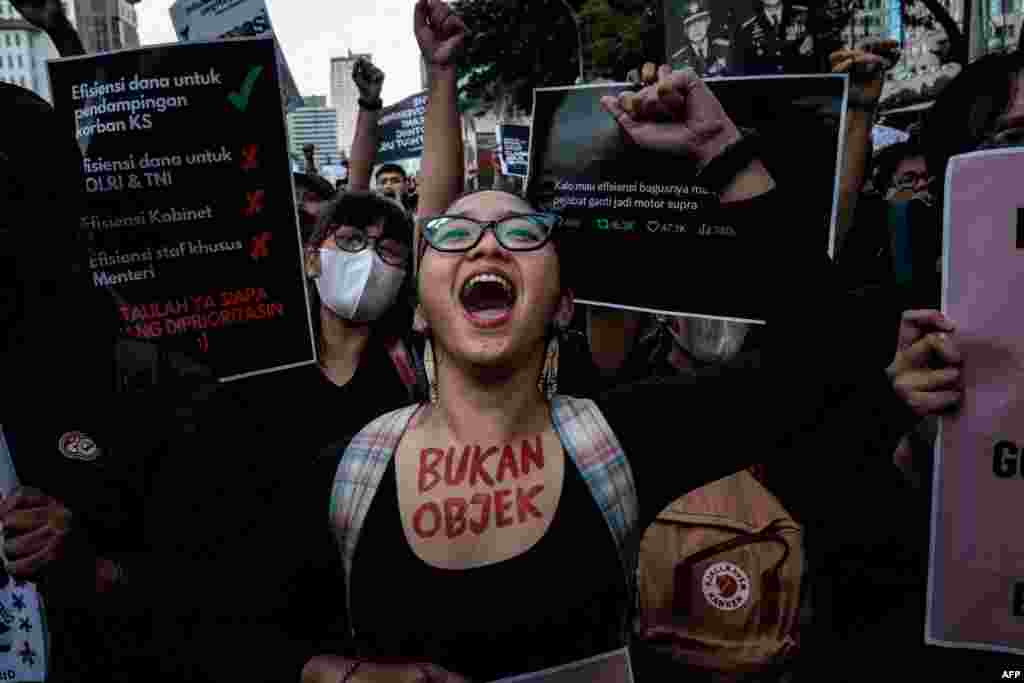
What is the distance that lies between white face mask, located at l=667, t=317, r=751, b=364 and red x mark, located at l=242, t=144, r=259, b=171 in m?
1.47

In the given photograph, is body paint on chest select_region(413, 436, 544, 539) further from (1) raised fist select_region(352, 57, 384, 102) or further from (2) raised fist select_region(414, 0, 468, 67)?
(1) raised fist select_region(352, 57, 384, 102)

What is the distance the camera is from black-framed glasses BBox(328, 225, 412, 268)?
3627 millimetres

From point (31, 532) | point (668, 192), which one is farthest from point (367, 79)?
point (31, 532)

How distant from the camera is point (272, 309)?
3143 mm

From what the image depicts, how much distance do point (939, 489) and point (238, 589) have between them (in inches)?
56.0

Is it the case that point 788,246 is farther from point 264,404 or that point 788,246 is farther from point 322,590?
point 264,404

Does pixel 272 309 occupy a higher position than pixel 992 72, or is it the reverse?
pixel 992 72

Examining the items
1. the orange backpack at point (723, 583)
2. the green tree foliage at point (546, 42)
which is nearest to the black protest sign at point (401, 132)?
the orange backpack at point (723, 583)

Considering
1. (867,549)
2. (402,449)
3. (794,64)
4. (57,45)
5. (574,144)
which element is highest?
(794,64)

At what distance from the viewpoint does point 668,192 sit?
285 centimetres

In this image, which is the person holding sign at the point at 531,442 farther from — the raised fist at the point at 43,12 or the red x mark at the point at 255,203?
the raised fist at the point at 43,12

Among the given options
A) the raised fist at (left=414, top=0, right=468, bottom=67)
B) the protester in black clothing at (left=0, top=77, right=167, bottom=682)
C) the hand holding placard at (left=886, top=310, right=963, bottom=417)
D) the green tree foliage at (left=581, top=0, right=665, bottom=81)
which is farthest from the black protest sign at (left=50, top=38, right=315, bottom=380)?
the green tree foliage at (left=581, top=0, right=665, bottom=81)

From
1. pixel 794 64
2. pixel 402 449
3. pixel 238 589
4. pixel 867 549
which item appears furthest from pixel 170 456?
pixel 794 64

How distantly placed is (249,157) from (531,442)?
1599 millimetres
